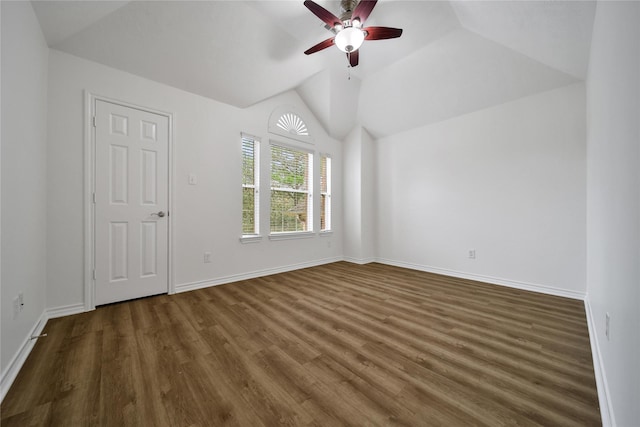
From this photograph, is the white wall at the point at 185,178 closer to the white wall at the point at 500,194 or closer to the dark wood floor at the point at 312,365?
the dark wood floor at the point at 312,365

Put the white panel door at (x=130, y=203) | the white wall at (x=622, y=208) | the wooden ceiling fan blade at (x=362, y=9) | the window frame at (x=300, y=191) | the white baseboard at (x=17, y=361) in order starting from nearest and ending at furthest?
the white wall at (x=622, y=208) < the white baseboard at (x=17, y=361) < the wooden ceiling fan blade at (x=362, y=9) < the white panel door at (x=130, y=203) < the window frame at (x=300, y=191)

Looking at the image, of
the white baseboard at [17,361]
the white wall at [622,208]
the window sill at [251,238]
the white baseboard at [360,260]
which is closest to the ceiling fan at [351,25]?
the white wall at [622,208]

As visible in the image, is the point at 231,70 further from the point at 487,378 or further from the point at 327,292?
the point at 487,378

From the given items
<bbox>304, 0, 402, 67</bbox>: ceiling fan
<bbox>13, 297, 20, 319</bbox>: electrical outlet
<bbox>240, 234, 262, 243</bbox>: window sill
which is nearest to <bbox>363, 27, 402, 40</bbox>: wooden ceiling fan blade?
<bbox>304, 0, 402, 67</bbox>: ceiling fan

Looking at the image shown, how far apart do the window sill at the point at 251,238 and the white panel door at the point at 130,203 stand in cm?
98

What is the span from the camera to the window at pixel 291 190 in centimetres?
405

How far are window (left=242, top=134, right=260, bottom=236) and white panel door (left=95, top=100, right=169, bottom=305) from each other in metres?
1.02

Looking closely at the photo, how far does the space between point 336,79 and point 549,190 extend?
3.24m

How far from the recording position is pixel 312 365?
155 cm

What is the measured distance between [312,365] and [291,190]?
307cm

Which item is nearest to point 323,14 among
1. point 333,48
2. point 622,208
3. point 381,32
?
point 381,32

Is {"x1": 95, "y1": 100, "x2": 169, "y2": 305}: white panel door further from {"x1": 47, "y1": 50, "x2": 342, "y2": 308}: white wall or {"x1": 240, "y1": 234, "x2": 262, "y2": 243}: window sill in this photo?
{"x1": 240, "y1": 234, "x2": 262, "y2": 243}: window sill

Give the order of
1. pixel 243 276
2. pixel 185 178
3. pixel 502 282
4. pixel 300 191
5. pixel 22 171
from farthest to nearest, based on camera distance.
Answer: pixel 300 191 < pixel 243 276 < pixel 502 282 < pixel 185 178 < pixel 22 171

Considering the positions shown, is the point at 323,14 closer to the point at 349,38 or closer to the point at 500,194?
the point at 349,38
